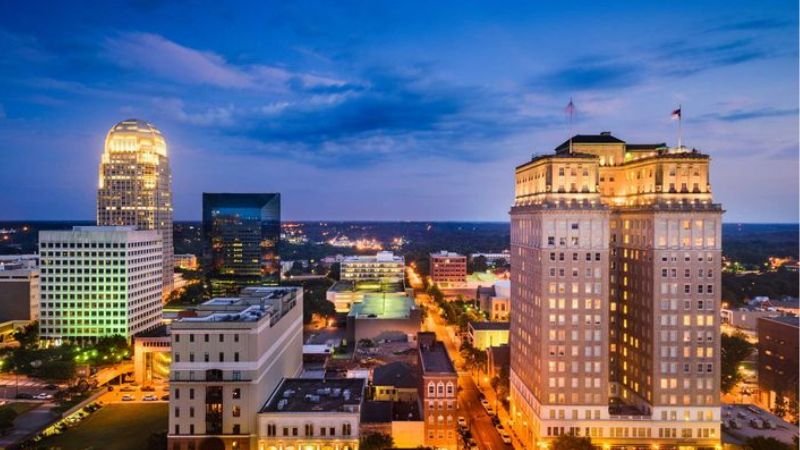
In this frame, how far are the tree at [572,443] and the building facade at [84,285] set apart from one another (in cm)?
12364

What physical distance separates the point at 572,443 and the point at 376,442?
28125mm

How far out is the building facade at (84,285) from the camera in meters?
158

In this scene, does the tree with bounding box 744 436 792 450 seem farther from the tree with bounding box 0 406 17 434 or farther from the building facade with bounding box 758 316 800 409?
the tree with bounding box 0 406 17 434

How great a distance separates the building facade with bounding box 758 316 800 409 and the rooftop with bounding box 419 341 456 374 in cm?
6324

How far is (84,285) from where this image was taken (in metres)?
158

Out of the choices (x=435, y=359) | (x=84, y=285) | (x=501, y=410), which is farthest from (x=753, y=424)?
(x=84, y=285)

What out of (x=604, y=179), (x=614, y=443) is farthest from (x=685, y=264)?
(x=614, y=443)

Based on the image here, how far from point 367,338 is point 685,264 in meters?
91.5

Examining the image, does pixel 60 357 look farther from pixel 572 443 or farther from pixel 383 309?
pixel 572 443

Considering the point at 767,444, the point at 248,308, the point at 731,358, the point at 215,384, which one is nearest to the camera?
the point at 767,444

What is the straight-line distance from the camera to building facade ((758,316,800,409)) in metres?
109

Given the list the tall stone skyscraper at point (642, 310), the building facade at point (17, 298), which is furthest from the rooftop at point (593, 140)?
the building facade at point (17, 298)

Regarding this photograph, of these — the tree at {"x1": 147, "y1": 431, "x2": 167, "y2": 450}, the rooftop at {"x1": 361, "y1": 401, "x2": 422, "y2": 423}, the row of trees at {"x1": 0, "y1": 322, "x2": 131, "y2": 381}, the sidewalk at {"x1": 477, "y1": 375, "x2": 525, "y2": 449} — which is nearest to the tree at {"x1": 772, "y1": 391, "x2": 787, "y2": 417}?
the sidewalk at {"x1": 477, "y1": 375, "x2": 525, "y2": 449}

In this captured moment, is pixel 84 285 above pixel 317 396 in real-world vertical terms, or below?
above
